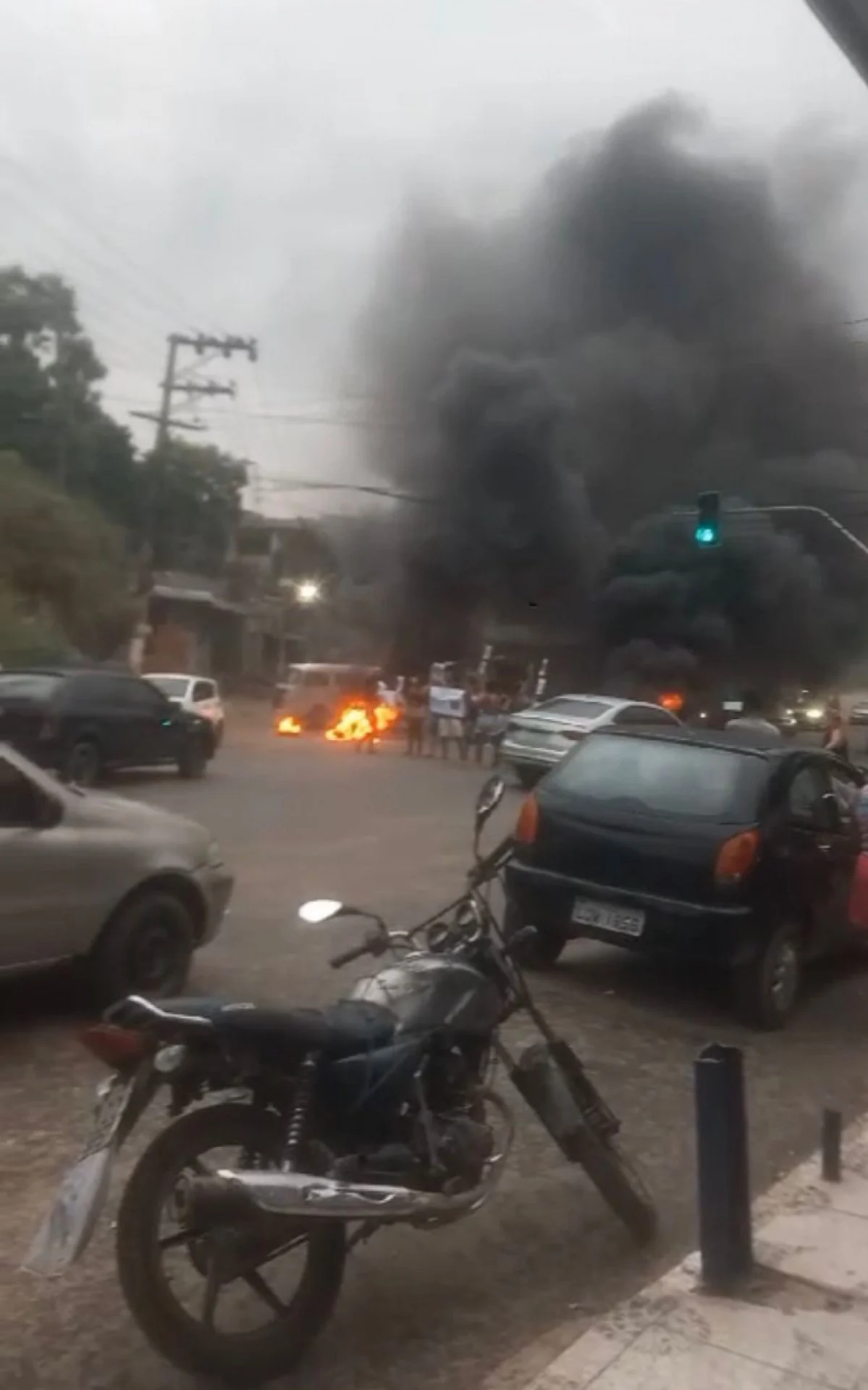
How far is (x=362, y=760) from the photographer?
2419cm

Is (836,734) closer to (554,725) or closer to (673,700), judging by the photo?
(554,725)

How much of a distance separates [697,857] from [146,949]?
2601 millimetres

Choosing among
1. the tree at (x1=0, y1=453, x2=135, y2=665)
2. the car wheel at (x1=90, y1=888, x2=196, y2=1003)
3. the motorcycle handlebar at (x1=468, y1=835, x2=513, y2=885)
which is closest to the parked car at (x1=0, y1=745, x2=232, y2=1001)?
the car wheel at (x1=90, y1=888, x2=196, y2=1003)

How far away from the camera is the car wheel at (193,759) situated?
18.7 metres

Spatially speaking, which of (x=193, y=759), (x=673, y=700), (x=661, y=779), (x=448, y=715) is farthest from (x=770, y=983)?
(x=673, y=700)

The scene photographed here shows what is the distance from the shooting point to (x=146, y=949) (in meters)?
6.47

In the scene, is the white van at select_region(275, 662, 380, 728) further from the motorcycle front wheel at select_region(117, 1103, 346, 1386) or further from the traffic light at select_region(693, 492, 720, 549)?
the motorcycle front wheel at select_region(117, 1103, 346, 1386)

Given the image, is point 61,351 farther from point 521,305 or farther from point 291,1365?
point 291,1365

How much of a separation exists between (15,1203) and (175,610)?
44.9 meters

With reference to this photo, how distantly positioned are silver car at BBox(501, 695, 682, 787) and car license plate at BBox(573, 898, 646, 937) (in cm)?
1270

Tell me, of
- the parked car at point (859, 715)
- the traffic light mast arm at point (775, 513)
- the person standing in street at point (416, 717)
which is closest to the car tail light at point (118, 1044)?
the traffic light mast arm at point (775, 513)

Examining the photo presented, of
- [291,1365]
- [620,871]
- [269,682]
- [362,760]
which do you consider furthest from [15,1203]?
[269,682]

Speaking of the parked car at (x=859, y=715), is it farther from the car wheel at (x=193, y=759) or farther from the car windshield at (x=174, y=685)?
the car wheel at (x=193, y=759)

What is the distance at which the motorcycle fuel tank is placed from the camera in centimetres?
378
